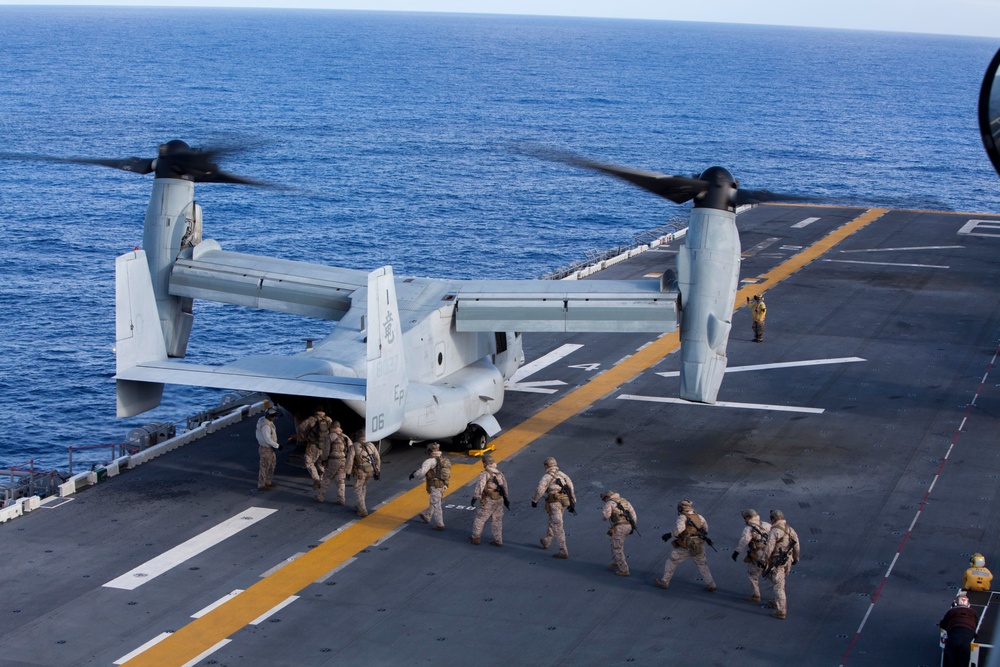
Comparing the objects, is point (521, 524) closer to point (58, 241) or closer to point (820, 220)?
point (820, 220)

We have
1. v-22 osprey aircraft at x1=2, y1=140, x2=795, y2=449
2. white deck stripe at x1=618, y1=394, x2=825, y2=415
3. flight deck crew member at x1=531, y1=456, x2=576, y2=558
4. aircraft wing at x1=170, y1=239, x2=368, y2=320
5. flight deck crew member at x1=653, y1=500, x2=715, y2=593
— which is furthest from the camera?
white deck stripe at x1=618, y1=394, x2=825, y2=415

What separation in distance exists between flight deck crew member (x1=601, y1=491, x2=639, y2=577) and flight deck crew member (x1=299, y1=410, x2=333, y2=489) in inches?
255

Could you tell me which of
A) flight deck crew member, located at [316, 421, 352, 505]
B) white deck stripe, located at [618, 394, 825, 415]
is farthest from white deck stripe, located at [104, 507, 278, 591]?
white deck stripe, located at [618, 394, 825, 415]

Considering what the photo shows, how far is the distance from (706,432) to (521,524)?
23.8ft

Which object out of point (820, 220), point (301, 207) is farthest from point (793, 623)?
point (301, 207)

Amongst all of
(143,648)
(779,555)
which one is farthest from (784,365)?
(143,648)

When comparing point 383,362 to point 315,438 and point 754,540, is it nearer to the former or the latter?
point 315,438

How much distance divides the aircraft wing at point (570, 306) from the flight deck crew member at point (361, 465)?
5189mm

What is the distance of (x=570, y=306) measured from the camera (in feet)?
90.3

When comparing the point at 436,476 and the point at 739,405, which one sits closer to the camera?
the point at 436,476

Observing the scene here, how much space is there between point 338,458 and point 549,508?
186 inches

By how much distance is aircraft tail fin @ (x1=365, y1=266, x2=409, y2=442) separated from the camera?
22547mm

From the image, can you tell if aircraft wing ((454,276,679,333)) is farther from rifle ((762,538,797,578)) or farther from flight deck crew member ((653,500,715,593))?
rifle ((762,538,797,578))

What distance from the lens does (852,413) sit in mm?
30875
